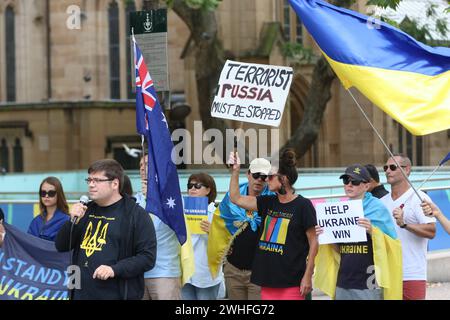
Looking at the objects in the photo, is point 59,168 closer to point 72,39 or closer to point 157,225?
point 72,39

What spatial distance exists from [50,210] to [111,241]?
98.8 inches

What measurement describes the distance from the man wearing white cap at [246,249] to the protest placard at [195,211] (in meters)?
0.24

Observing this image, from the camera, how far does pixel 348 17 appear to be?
368 inches

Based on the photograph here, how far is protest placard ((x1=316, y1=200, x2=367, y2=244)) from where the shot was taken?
331 inches

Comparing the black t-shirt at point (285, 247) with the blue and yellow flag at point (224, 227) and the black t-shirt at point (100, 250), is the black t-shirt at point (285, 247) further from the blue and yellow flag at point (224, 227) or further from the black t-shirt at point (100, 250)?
the black t-shirt at point (100, 250)

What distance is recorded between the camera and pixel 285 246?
27.9 feet

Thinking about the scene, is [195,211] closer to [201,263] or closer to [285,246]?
[201,263]

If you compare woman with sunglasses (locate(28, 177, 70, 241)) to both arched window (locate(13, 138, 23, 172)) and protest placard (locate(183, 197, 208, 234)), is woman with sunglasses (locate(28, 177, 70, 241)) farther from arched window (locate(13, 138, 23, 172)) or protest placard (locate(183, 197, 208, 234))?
arched window (locate(13, 138, 23, 172))

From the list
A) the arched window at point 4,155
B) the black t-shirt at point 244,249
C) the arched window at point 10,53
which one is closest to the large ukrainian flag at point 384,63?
the black t-shirt at point 244,249

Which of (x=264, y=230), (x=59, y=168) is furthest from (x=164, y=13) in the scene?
(x=59, y=168)

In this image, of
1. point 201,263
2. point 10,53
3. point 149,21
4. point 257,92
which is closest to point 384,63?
point 257,92

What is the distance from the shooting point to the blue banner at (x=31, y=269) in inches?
346

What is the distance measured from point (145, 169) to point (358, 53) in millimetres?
2092
